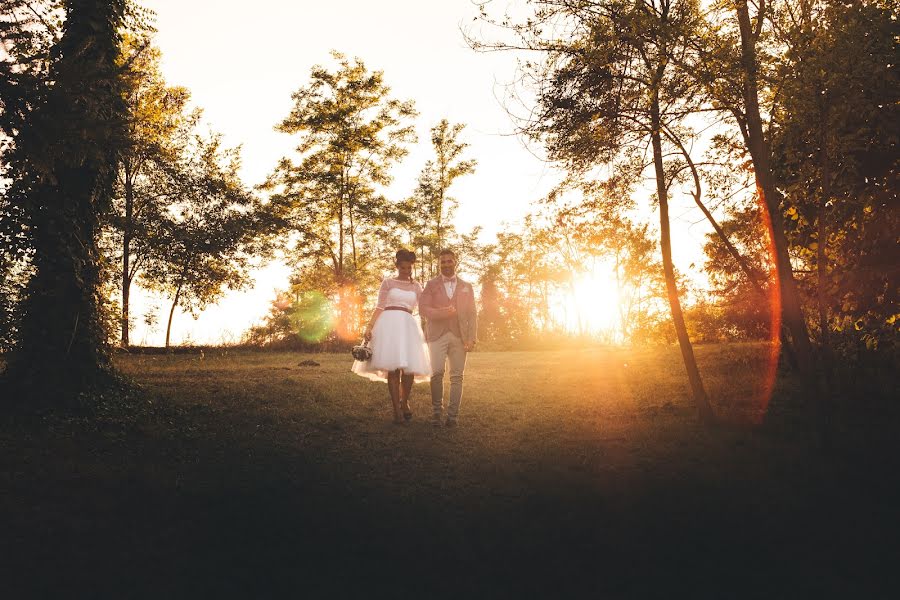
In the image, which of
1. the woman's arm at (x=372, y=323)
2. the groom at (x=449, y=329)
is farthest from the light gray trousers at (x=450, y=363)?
the woman's arm at (x=372, y=323)

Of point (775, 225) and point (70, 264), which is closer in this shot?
point (775, 225)

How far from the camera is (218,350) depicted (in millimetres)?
23500

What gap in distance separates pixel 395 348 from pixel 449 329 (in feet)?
3.00

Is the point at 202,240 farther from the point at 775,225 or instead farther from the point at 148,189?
the point at 775,225

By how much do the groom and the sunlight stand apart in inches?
1456

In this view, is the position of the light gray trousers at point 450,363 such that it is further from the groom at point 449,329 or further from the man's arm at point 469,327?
the man's arm at point 469,327

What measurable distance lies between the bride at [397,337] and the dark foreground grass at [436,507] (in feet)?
2.64

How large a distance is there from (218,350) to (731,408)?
20854 mm

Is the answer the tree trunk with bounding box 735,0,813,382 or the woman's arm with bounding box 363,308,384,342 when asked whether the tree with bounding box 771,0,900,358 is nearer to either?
the tree trunk with bounding box 735,0,813,382

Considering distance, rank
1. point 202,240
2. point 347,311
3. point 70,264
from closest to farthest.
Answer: point 70,264, point 202,240, point 347,311

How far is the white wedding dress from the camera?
812 cm

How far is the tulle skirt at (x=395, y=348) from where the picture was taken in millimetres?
8117

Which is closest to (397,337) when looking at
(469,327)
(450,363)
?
(450,363)

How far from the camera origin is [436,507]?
494cm
